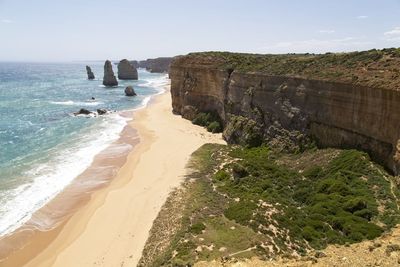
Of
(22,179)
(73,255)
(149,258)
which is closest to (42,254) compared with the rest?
(73,255)

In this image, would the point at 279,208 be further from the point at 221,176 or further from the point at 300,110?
the point at 300,110

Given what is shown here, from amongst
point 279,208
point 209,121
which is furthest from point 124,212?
point 209,121

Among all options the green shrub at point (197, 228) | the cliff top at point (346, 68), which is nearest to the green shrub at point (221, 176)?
the green shrub at point (197, 228)

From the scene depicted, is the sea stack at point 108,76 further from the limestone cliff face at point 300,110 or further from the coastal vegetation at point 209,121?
the coastal vegetation at point 209,121

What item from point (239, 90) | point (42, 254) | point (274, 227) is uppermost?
point (239, 90)

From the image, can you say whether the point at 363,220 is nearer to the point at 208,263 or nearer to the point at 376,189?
the point at 376,189

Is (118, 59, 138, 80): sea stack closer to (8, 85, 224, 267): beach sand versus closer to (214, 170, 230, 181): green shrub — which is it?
(8, 85, 224, 267): beach sand

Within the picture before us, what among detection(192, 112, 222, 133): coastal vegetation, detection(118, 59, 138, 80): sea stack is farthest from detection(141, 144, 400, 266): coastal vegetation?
detection(118, 59, 138, 80): sea stack
